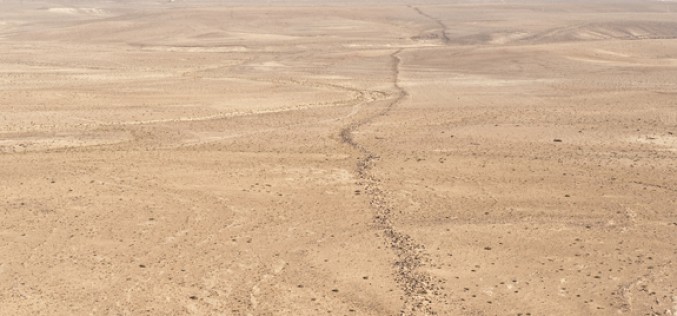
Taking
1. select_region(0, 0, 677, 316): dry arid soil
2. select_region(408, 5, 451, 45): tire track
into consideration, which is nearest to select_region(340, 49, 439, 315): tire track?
select_region(0, 0, 677, 316): dry arid soil

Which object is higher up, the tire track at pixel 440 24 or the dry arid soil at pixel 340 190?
the dry arid soil at pixel 340 190

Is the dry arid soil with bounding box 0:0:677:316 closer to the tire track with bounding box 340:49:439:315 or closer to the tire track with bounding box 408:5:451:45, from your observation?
the tire track with bounding box 340:49:439:315

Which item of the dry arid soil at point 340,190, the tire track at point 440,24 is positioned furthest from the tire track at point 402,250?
the tire track at point 440,24

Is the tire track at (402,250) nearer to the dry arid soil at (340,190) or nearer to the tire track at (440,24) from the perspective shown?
the dry arid soil at (340,190)

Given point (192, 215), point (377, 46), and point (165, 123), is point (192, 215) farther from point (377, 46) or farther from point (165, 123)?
point (377, 46)


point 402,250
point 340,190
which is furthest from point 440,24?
point 402,250
